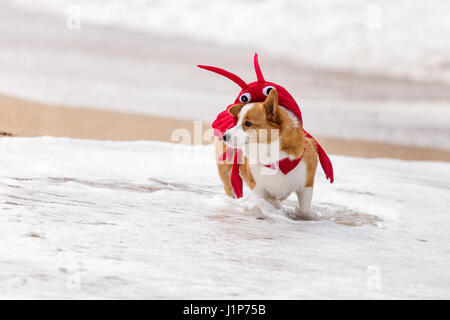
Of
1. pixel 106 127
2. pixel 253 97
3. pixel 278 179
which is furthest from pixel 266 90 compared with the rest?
pixel 106 127

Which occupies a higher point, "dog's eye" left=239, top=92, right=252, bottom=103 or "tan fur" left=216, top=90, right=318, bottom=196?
"dog's eye" left=239, top=92, right=252, bottom=103

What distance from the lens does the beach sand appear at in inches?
225

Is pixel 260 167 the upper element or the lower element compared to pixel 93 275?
upper

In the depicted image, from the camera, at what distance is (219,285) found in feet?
6.04

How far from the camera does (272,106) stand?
272 cm

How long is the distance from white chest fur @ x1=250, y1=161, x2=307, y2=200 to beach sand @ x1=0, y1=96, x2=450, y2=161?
2.82m

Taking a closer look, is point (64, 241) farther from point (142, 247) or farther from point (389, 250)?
point (389, 250)

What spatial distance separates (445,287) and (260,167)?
3.69 ft

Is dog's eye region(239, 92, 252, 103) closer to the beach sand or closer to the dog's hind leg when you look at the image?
the dog's hind leg

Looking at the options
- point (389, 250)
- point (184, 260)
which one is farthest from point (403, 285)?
point (184, 260)

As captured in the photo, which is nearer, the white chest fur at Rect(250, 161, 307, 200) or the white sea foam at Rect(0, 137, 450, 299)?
the white sea foam at Rect(0, 137, 450, 299)

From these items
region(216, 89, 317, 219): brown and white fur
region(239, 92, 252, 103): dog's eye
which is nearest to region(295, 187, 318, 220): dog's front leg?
region(216, 89, 317, 219): brown and white fur

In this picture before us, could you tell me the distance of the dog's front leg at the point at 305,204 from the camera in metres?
2.96

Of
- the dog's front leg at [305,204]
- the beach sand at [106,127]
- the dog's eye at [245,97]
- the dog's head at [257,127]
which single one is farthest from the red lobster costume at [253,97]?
the beach sand at [106,127]
